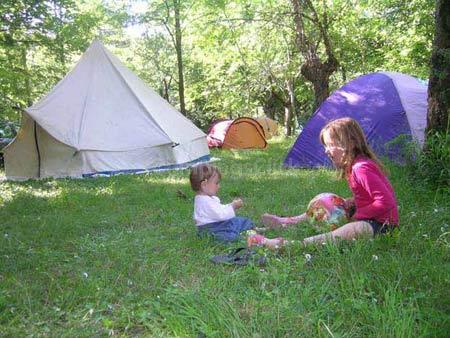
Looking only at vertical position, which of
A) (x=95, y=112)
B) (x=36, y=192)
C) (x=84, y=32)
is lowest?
(x=36, y=192)

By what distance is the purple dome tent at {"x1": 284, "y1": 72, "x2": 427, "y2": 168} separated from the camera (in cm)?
733

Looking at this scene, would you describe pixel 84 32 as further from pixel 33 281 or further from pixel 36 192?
pixel 33 281

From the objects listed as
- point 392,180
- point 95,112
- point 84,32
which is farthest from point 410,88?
point 84,32

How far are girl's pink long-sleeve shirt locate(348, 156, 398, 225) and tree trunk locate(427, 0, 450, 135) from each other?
241cm

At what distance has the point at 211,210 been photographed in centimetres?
395

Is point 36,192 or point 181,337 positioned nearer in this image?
point 181,337

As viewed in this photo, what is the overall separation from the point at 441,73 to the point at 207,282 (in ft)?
13.5

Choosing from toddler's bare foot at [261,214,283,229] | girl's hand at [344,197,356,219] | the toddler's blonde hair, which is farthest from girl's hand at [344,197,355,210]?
the toddler's blonde hair

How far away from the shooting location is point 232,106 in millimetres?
24094

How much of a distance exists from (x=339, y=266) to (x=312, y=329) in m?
0.75

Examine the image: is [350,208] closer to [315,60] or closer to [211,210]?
[211,210]

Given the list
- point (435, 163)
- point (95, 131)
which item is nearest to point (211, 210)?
point (435, 163)

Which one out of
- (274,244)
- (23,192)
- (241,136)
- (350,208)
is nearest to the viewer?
(274,244)

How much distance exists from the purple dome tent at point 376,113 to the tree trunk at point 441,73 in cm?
132
